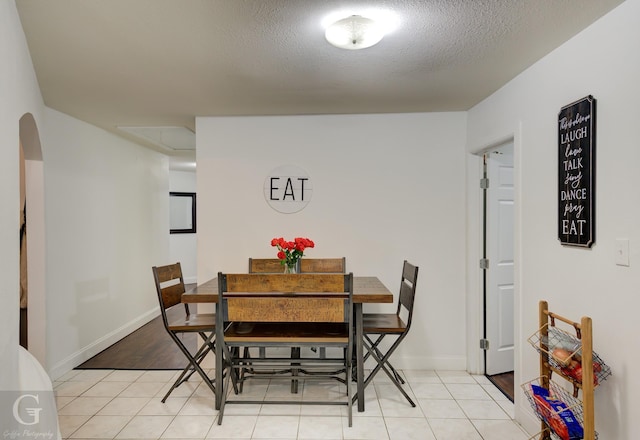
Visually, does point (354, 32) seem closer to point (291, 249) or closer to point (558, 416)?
point (291, 249)

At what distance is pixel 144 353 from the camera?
387 cm

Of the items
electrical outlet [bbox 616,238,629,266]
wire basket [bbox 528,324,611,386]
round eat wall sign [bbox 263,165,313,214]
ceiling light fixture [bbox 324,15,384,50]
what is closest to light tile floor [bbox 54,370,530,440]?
wire basket [bbox 528,324,611,386]

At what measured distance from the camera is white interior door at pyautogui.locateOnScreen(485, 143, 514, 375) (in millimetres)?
3273

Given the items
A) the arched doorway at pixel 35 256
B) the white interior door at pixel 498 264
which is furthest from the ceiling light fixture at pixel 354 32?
the arched doorway at pixel 35 256

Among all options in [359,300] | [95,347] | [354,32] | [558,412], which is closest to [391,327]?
[359,300]

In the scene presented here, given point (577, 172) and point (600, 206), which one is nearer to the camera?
point (600, 206)

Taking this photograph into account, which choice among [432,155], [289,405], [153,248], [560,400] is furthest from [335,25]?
[153,248]

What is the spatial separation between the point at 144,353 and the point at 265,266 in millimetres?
1618

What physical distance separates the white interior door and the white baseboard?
3521 millimetres

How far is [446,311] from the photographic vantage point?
344 cm

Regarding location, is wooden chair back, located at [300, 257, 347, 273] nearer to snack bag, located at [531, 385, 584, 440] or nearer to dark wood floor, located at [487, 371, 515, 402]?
dark wood floor, located at [487, 371, 515, 402]

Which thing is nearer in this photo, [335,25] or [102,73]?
[335,25]

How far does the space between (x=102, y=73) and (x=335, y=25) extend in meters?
1.56

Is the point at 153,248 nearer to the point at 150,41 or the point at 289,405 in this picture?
the point at 289,405
